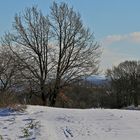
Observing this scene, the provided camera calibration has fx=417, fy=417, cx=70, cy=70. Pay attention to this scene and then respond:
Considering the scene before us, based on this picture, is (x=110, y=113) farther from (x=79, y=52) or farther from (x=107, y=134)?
(x=79, y=52)

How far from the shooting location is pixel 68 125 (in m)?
12.7

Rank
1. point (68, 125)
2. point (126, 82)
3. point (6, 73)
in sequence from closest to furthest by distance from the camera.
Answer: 1. point (68, 125)
2. point (6, 73)
3. point (126, 82)

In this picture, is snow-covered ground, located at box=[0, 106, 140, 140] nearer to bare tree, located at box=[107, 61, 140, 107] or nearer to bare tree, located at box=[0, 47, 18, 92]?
bare tree, located at box=[0, 47, 18, 92]

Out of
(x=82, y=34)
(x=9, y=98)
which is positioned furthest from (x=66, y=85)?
(x=9, y=98)

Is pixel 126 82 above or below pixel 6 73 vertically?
above

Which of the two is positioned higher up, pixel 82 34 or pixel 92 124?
pixel 82 34

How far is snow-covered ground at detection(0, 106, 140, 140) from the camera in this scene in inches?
438

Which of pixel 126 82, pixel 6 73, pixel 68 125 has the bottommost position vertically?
pixel 68 125

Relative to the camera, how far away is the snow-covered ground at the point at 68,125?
1113 cm

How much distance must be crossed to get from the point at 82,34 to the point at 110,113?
21.4m

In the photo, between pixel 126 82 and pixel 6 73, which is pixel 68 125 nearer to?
pixel 6 73

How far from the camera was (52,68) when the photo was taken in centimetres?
3622

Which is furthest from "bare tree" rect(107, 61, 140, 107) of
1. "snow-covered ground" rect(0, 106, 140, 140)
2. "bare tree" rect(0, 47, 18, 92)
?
"snow-covered ground" rect(0, 106, 140, 140)

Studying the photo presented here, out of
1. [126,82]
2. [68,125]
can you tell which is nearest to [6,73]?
[68,125]
